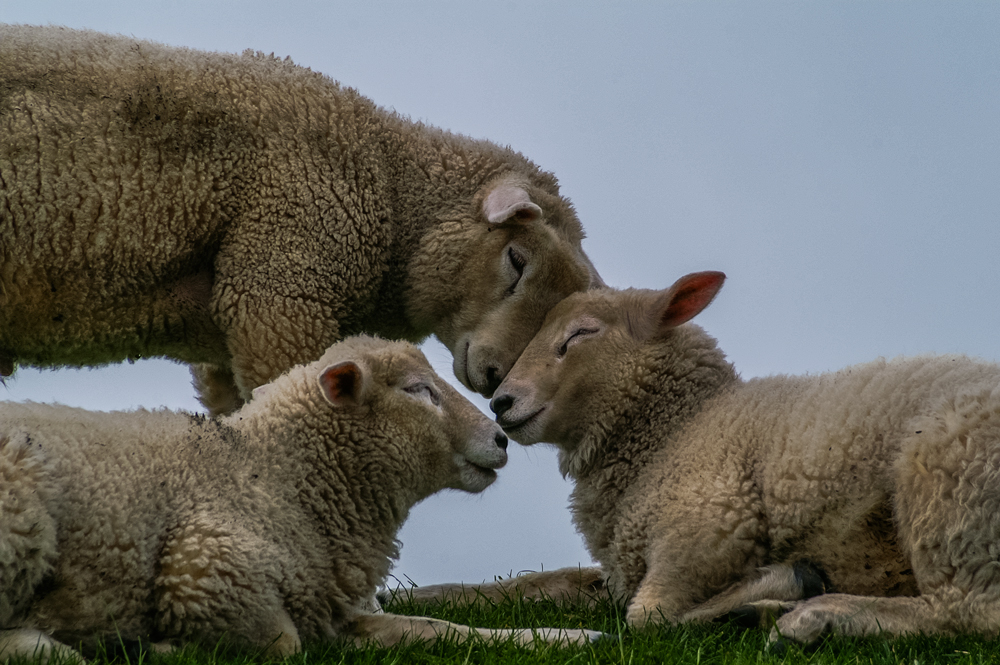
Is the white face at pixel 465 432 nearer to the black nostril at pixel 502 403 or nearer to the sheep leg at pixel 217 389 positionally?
the black nostril at pixel 502 403

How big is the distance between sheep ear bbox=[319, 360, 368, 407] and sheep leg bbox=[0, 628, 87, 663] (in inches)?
53.8

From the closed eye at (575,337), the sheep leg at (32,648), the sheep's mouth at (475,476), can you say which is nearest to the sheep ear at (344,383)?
the sheep's mouth at (475,476)

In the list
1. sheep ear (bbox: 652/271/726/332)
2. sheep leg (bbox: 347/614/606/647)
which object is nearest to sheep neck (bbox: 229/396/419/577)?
sheep leg (bbox: 347/614/606/647)

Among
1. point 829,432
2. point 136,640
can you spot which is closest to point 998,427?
point 829,432

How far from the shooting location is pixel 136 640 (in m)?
3.98

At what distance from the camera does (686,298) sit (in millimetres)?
5586

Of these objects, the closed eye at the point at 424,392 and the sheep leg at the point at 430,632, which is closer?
the sheep leg at the point at 430,632

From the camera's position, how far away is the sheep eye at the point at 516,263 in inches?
245

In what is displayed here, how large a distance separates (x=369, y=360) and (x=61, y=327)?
167 centimetres

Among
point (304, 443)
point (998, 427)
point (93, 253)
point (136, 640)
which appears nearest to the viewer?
point (136, 640)

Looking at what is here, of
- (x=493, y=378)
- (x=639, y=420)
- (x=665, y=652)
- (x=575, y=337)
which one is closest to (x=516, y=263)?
(x=493, y=378)

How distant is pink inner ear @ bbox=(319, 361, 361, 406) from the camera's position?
15.1 ft

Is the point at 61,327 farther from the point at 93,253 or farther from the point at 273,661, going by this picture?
the point at 273,661

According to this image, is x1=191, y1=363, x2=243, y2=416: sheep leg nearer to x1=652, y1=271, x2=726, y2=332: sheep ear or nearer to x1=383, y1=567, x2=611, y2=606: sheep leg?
x1=383, y1=567, x2=611, y2=606: sheep leg
